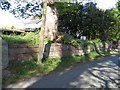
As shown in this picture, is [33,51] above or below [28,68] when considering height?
above

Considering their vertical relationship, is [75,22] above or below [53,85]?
above

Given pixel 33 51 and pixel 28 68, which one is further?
pixel 33 51

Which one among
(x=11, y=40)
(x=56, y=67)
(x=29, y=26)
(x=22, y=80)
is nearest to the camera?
(x=22, y=80)

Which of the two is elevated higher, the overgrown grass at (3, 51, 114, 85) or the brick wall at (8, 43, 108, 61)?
the brick wall at (8, 43, 108, 61)

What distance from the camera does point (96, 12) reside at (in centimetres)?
3609

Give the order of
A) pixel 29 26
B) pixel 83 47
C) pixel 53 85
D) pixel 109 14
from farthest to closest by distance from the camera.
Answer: pixel 29 26
pixel 109 14
pixel 83 47
pixel 53 85

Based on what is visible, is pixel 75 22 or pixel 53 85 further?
pixel 75 22

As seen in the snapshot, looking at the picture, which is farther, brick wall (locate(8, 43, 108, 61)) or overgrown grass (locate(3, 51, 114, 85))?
brick wall (locate(8, 43, 108, 61))

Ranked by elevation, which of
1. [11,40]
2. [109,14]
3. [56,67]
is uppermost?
[109,14]

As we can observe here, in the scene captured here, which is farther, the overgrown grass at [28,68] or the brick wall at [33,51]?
the brick wall at [33,51]

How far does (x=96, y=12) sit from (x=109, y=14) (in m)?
2.78

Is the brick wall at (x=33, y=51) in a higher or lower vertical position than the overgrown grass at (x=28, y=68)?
higher

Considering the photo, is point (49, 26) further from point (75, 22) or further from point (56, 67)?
point (75, 22)

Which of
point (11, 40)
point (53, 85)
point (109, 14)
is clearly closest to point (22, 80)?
point (53, 85)
